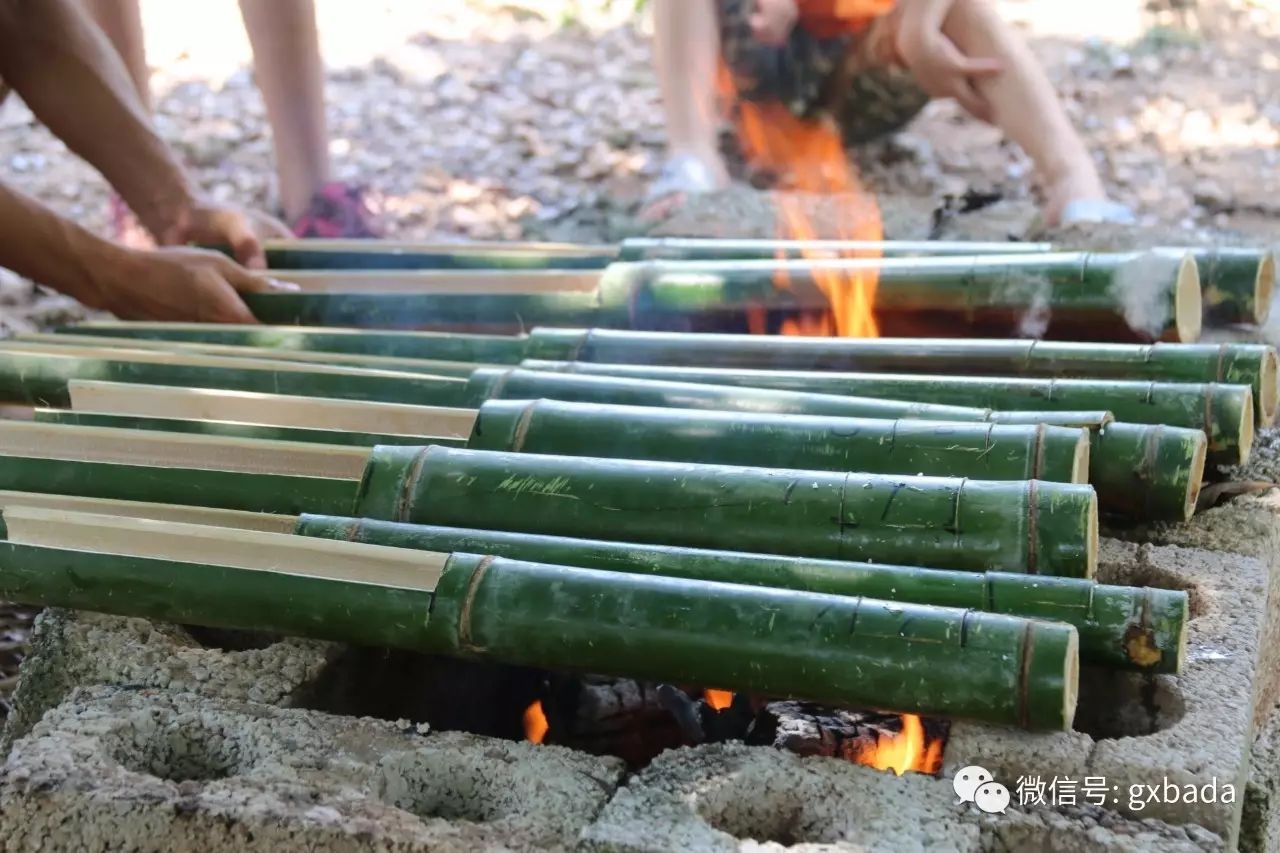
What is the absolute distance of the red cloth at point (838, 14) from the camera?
3.78 m

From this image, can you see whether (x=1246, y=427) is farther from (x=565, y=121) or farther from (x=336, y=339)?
(x=565, y=121)

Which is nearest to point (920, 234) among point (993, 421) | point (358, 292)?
point (358, 292)

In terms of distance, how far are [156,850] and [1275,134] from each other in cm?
437

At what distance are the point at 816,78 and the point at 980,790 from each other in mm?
3185

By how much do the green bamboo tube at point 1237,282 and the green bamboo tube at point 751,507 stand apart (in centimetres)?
100

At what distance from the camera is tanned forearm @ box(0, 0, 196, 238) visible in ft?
9.08

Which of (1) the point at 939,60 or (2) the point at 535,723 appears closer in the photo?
(2) the point at 535,723

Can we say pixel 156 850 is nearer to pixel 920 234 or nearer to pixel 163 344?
pixel 163 344

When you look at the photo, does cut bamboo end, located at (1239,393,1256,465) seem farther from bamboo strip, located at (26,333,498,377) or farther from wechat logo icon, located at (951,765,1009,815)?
bamboo strip, located at (26,333,498,377)

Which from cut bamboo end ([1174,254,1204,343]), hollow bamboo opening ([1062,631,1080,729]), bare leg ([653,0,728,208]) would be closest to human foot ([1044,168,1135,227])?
bare leg ([653,0,728,208])

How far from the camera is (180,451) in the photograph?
1708mm

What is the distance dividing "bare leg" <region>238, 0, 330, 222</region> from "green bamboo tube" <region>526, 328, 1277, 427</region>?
1.84m

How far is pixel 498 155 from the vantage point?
4438 millimetres

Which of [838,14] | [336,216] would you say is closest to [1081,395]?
[336,216]
